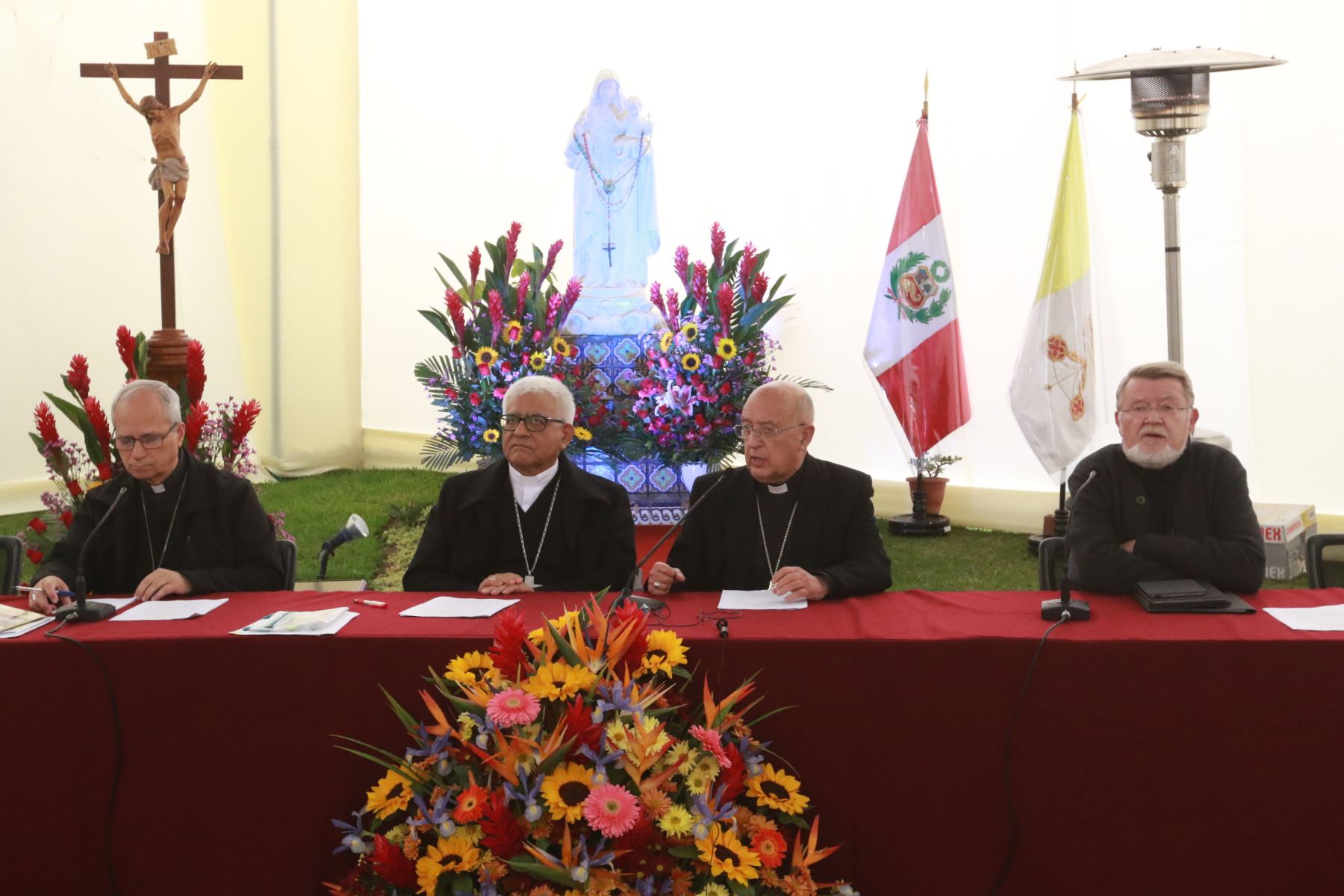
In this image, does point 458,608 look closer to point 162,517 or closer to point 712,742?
point 712,742

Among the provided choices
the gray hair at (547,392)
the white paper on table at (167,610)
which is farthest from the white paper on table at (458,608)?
the gray hair at (547,392)

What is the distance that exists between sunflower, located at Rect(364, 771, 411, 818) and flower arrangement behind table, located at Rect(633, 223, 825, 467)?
3.14 m

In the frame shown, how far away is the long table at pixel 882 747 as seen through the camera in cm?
246

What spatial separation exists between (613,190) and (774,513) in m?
3.18

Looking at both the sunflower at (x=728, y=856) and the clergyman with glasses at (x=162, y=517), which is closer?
the sunflower at (x=728, y=856)

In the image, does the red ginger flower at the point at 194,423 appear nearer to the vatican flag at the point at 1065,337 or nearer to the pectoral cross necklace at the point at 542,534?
the pectoral cross necklace at the point at 542,534

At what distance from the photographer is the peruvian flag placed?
647 cm

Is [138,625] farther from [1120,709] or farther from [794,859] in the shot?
[1120,709]

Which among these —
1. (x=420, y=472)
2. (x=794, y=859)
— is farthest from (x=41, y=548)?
(x=420, y=472)

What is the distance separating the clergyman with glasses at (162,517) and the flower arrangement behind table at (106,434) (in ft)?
1.38

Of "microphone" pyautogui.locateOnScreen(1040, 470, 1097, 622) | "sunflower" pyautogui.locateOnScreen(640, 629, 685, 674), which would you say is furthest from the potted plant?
"sunflower" pyautogui.locateOnScreen(640, 629, 685, 674)

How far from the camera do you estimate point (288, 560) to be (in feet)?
11.8

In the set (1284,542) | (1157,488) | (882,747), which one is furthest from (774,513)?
(1284,542)

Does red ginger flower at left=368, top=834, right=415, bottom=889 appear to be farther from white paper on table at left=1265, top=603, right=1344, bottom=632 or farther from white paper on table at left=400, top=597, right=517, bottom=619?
white paper on table at left=1265, top=603, right=1344, bottom=632
